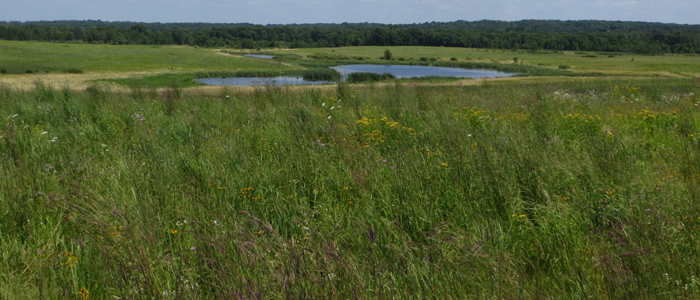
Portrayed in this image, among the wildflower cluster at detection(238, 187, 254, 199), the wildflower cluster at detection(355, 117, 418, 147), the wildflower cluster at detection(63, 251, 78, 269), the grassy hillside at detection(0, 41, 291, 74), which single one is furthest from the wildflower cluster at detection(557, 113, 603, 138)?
the grassy hillside at detection(0, 41, 291, 74)

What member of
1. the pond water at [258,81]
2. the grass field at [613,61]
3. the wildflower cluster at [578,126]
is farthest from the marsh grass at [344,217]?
the grass field at [613,61]

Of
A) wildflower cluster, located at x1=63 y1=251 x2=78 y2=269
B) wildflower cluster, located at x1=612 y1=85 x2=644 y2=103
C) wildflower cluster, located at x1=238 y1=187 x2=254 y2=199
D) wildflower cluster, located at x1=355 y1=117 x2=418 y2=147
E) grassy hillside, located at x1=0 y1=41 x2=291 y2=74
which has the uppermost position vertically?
grassy hillside, located at x1=0 y1=41 x2=291 y2=74

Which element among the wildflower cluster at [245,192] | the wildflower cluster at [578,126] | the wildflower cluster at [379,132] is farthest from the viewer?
the wildflower cluster at [578,126]

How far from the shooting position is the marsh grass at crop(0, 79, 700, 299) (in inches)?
89.4

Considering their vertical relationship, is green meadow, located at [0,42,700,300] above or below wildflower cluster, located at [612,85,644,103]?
below

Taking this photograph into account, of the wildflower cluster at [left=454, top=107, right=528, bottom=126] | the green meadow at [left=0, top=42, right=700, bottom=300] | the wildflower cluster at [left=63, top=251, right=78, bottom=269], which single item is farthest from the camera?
the wildflower cluster at [left=454, top=107, right=528, bottom=126]

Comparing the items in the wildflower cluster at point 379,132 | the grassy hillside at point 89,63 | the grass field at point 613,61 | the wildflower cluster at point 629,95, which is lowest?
the wildflower cluster at point 379,132

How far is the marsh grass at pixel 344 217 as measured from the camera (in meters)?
2.27

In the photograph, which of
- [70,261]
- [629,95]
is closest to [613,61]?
[629,95]

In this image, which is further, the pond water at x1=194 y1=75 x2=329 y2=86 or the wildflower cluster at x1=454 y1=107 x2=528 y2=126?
the pond water at x1=194 y1=75 x2=329 y2=86

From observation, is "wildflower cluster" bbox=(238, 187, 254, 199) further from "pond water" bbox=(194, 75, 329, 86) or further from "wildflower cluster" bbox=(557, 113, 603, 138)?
"pond water" bbox=(194, 75, 329, 86)

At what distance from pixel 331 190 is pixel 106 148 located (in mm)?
3738

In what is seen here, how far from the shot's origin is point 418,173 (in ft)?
12.8

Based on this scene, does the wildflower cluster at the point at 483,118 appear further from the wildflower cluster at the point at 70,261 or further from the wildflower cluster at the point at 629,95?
the wildflower cluster at the point at 70,261
